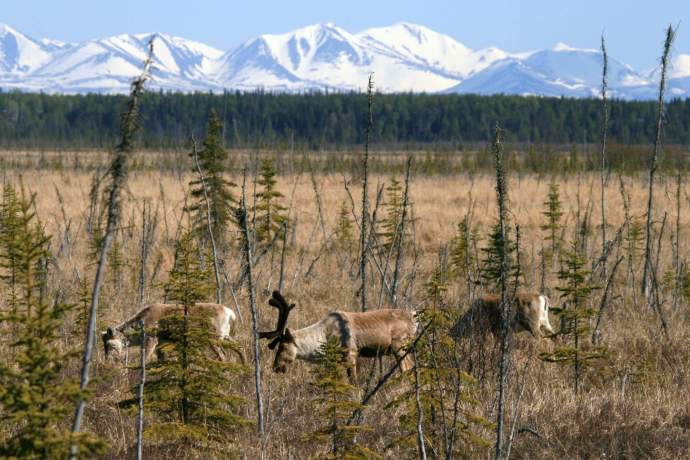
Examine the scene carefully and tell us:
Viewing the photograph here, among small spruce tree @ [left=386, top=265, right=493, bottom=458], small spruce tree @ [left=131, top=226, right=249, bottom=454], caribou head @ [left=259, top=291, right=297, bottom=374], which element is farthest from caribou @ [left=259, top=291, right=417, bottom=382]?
small spruce tree @ [left=131, top=226, right=249, bottom=454]

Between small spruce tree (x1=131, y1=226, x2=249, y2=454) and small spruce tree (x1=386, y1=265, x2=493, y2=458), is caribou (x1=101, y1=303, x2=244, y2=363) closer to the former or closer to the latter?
small spruce tree (x1=131, y1=226, x2=249, y2=454)

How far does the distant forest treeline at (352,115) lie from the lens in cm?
10581

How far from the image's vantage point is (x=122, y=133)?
142 inches

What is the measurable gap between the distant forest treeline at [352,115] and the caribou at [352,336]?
9531cm

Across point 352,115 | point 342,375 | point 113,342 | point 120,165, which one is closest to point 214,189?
point 113,342

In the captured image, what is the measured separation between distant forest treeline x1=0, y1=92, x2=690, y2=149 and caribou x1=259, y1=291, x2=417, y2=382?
313ft

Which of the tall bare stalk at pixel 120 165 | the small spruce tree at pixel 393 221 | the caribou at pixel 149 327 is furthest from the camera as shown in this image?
the small spruce tree at pixel 393 221

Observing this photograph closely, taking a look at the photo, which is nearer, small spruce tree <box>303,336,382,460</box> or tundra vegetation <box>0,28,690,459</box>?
tundra vegetation <box>0,28,690,459</box>

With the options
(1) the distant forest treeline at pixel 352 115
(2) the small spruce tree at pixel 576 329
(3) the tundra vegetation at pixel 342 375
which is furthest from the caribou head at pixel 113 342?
(1) the distant forest treeline at pixel 352 115

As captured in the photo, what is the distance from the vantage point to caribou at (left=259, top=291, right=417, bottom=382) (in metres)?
7.95

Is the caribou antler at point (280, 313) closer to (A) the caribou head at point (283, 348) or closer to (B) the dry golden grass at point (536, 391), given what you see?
(A) the caribou head at point (283, 348)

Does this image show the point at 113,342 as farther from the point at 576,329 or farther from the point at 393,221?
the point at 393,221

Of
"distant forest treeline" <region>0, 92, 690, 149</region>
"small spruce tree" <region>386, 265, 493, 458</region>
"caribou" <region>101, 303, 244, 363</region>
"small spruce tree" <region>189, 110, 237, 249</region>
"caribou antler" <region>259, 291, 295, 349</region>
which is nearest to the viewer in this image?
"small spruce tree" <region>386, 265, 493, 458</region>

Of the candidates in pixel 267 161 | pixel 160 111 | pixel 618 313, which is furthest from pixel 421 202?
pixel 160 111
